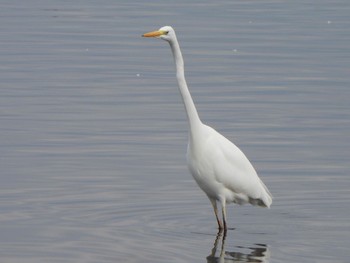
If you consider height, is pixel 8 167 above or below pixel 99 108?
below

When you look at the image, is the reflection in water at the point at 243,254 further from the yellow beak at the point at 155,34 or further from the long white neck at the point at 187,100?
the yellow beak at the point at 155,34

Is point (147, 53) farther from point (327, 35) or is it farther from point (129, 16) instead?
point (129, 16)

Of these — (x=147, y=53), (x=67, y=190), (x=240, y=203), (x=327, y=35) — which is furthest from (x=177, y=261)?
(x=327, y=35)

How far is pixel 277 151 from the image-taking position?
1498 centimetres

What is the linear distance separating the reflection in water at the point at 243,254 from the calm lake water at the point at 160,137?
25 millimetres

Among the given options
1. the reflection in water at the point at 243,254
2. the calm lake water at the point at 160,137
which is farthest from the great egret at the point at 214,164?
the reflection in water at the point at 243,254

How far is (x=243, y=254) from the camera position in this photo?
1096cm

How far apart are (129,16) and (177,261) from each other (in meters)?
Result: 20.1

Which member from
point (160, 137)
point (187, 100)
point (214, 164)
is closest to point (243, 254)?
point (214, 164)

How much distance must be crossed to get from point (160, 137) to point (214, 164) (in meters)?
4.07

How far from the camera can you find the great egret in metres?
11.6

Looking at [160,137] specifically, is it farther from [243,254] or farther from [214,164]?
[243,254]

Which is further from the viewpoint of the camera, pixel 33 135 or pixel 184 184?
pixel 33 135

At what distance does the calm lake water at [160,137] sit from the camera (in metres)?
11.3
